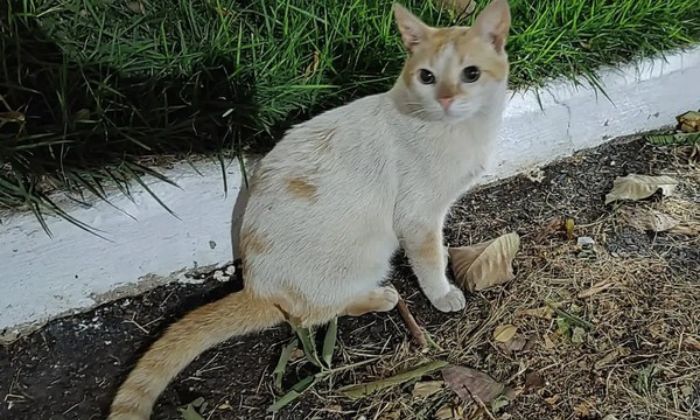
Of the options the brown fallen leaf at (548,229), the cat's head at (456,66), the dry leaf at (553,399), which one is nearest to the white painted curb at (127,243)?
the brown fallen leaf at (548,229)

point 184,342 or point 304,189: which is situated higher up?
point 304,189

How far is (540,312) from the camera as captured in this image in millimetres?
2045

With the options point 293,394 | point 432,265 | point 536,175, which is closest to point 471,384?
point 432,265

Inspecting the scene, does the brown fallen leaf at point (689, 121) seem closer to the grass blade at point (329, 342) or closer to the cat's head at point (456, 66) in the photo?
the cat's head at point (456, 66)

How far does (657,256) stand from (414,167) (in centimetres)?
83

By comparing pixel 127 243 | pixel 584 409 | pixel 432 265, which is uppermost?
pixel 127 243

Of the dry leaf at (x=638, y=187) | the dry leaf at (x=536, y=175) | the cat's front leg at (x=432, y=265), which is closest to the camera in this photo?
the cat's front leg at (x=432, y=265)

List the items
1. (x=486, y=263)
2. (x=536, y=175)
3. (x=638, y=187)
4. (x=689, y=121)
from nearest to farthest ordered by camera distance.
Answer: (x=486, y=263)
(x=638, y=187)
(x=536, y=175)
(x=689, y=121)

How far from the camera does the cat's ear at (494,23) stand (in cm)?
171

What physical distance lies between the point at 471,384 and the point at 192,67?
45.3 inches

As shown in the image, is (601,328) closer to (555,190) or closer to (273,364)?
(555,190)

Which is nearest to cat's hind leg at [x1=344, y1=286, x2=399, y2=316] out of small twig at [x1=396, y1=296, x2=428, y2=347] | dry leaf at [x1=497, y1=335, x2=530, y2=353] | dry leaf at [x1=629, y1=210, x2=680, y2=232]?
small twig at [x1=396, y1=296, x2=428, y2=347]

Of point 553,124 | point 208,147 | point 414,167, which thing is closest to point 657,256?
point 553,124

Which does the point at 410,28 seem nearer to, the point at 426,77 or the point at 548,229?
the point at 426,77
